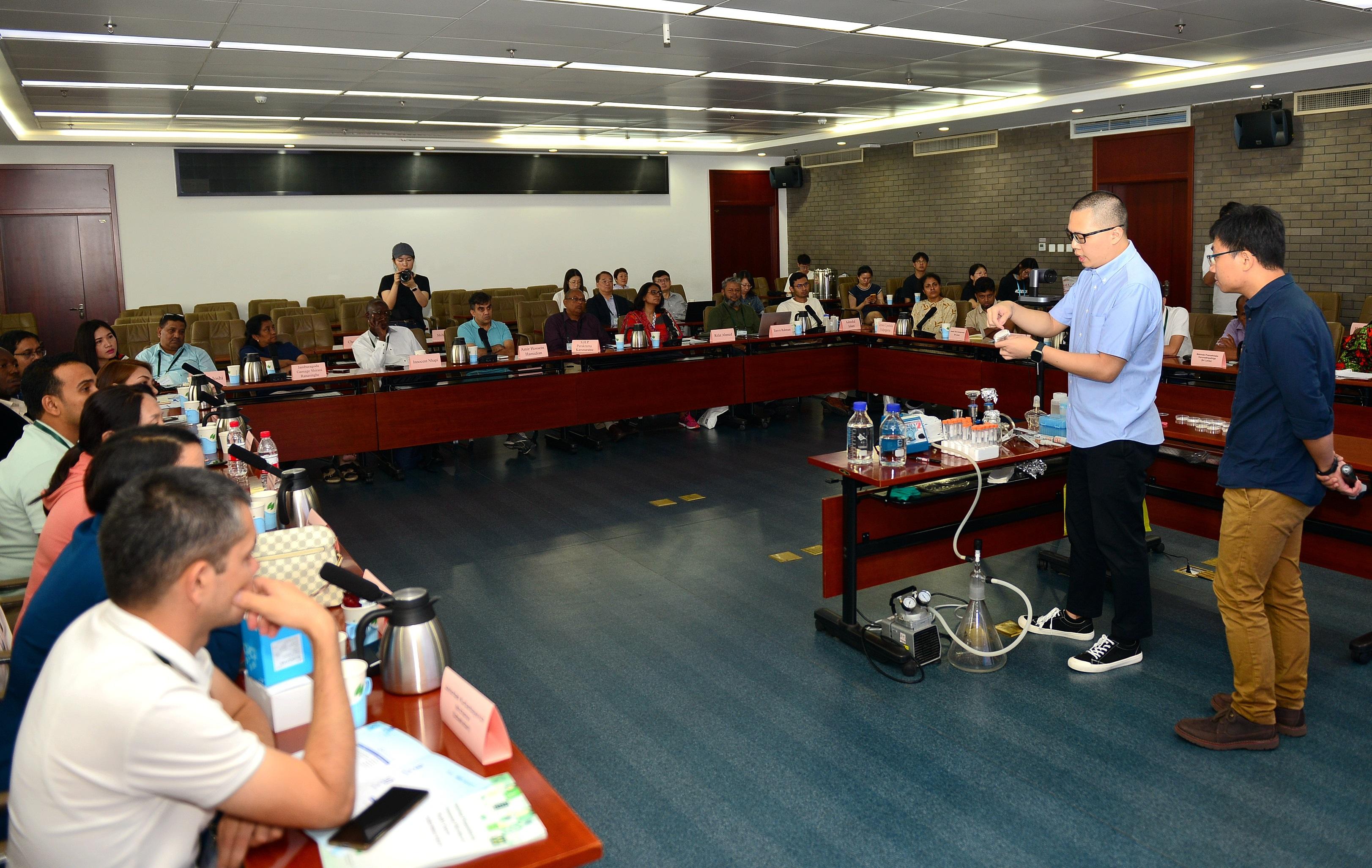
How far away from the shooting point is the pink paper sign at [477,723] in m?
1.56

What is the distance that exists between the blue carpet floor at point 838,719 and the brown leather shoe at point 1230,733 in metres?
0.04

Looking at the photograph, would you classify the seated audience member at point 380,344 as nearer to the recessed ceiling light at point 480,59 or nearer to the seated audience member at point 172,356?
the seated audience member at point 172,356

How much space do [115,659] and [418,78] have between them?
715 centimetres

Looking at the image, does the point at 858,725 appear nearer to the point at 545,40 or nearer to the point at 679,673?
the point at 679,673

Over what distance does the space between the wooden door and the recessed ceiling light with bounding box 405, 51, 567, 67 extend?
25.6ft

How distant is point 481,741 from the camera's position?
1.57m

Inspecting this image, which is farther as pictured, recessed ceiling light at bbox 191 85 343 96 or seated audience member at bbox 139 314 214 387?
recessed ceiling light at bbox 191 85 343 96

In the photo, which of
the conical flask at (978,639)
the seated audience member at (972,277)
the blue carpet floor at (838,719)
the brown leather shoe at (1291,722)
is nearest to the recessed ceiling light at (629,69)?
the blue carpet floor at (838,719)

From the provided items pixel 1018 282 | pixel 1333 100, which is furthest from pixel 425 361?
pixel 1333 100

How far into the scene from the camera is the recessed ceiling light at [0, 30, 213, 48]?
548cm

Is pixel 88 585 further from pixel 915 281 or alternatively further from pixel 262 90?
pixel 915 281

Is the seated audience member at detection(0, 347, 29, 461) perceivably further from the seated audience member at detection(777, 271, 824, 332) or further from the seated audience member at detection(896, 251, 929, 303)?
the seated audience member at detection(896, 251, 929, 303)

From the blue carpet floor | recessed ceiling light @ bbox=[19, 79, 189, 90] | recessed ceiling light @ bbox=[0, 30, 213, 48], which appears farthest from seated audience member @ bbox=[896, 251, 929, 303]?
recessed ceiling light @ bbox=[0, 30, 213, 48]

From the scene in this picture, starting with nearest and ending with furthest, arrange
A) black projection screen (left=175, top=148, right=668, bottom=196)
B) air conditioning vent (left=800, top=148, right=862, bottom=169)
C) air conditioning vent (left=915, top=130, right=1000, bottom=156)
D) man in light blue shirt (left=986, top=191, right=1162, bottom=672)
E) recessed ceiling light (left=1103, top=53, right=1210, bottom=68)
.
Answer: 1. man in light blue shirt (left=986, top=191, right=1162, bottom=672)
2. recessed ceiling light (left=1103, top=53, right=1210, bottom=68)
3. black projection screen (left=175, top=148, right=668, bottom=196)
4. air conditioning vent (left=915, top=130, right=1000, bottom=156)
5. air conditioning vent (left=800, top=148, right=862, bottom=169)
